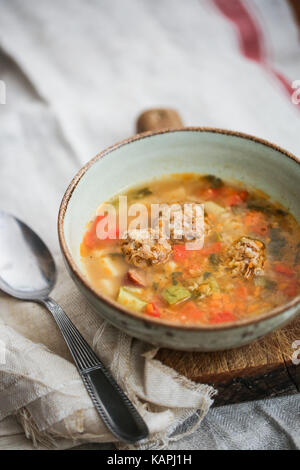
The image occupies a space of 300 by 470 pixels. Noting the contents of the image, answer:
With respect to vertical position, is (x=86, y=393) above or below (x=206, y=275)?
below

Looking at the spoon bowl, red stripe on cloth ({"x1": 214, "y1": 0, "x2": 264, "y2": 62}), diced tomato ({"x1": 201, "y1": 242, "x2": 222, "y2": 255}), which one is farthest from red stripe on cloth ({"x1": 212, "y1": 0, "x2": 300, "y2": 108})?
the spoon bowl

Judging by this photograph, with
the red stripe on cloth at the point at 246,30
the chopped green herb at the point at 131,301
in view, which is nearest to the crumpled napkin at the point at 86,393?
the chopped green herb at the point at 131,301

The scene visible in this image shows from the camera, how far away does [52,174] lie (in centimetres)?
386

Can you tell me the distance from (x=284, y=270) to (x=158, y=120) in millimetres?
1498

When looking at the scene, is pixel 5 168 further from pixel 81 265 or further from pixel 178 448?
pixel 178 448

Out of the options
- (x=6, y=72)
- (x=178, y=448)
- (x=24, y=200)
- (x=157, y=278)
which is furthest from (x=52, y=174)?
(x=178, y=448)

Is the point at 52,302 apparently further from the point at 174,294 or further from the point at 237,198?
the point at 237,198

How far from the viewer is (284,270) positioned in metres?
2.67

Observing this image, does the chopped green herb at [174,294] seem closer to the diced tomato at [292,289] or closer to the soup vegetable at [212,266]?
the soup vegetable at [212,266]

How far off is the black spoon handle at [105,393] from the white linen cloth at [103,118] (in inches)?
1.7

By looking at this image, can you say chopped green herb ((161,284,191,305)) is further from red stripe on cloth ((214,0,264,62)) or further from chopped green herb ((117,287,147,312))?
red stripe on cloth ((214,0,264,62))

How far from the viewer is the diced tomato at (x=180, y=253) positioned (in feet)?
9.06

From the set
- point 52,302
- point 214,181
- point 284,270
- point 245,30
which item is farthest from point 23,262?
point 245,30

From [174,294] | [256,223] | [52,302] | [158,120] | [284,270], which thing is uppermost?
[158,120]
